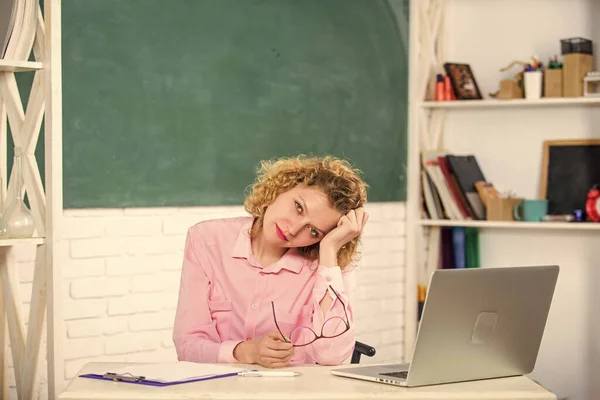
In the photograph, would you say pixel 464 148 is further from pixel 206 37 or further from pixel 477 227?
pixel 206 37

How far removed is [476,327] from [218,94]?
2.32 meters

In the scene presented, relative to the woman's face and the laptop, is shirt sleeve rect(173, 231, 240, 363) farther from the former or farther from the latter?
the laptop

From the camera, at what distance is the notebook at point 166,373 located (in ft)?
7.72

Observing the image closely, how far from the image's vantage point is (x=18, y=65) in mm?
Result: 3193

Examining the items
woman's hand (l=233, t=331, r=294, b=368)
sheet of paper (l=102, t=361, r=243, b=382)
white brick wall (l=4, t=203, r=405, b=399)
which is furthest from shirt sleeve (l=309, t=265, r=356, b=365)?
white brick wall (l=4, t=203, r=405, b=399)

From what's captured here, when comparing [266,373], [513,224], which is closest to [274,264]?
[266,373]

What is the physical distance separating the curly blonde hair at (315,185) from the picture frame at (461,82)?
7.76ft

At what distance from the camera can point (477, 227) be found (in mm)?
5473

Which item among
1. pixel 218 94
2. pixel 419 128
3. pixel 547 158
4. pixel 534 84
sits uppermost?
pixel 534 84

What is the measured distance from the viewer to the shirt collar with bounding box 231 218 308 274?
3.05m

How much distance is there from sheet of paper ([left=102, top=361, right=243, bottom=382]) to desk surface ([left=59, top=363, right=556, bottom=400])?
0.06m

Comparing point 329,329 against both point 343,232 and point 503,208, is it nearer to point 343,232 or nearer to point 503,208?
point 343,232

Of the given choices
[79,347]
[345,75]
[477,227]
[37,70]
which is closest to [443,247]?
[477,227]

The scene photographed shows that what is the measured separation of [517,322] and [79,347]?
205 cm
